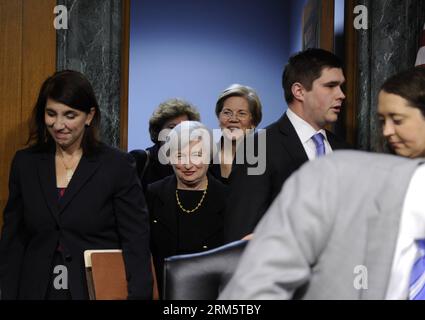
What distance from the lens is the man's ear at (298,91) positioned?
335 centimetres

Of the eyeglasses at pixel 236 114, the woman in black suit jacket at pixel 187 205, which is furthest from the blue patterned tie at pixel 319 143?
the eyeglasses at pixel 236 114

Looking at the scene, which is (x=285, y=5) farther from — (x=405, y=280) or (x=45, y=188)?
(x=405, y=280)

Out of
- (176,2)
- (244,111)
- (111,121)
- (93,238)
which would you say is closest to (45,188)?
(93,238)

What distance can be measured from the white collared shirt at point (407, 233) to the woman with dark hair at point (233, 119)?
8.84ft

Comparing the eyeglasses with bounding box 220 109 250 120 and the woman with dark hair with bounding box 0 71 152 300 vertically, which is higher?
the eyeglasses with bounding box 220 109 250 120

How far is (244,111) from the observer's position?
412cm

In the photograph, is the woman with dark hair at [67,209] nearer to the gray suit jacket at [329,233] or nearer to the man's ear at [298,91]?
the man's ear at [298,91]

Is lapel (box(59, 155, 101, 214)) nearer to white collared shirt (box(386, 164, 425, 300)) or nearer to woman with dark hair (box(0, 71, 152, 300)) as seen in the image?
woman with dark hair (box(0, 71, 152, 300))

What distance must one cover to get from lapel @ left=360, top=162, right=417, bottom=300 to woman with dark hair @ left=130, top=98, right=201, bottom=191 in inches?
108

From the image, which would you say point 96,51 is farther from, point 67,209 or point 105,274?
point 105,274

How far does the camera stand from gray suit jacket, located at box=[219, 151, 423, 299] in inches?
48.4

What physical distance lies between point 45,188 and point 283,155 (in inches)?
38.4

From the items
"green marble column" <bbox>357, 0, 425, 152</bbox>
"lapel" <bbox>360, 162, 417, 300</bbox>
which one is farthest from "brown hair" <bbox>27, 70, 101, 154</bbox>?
"lapel" <bbox>360, 162, 417, 300</bbox>

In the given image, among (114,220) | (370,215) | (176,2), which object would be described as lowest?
(114,220)
